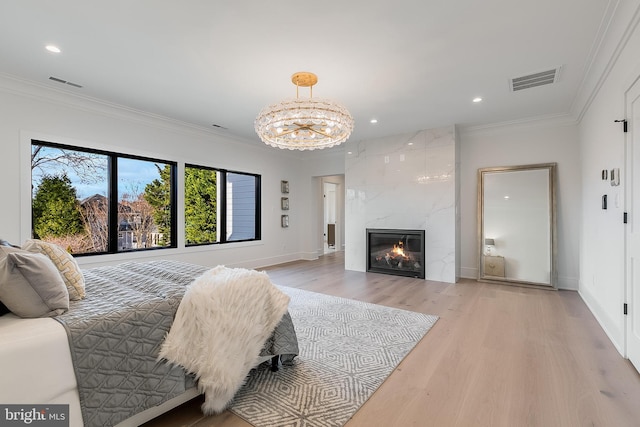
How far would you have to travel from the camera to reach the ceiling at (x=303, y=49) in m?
2.17

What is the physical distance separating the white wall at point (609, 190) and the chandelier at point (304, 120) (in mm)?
2264

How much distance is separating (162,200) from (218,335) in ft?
12.5

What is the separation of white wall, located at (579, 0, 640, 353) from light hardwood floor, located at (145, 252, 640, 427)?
0.27 meters

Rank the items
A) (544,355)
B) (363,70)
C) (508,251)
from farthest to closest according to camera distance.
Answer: (508,251), (363,70), (544,355)

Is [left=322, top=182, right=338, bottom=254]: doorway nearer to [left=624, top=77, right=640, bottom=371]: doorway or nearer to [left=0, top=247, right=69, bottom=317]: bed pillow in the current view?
[left=624, top=77, right=640, bottom=371]: doorway

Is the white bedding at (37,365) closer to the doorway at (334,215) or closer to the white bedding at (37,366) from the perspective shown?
the white bedding at (37,366)

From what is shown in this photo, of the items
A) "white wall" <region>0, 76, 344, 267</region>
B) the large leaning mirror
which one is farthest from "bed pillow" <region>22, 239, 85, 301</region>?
the large leaning mirror

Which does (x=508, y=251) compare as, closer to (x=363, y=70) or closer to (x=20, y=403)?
(x=363, y=70)

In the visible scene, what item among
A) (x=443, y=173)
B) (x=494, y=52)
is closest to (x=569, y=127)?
(x=443, y=173)

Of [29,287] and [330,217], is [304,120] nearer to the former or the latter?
[29,287]

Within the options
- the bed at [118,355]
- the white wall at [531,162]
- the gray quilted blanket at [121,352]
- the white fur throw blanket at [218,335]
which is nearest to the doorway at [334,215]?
the white wall at [531,162]

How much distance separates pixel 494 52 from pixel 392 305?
117 inches

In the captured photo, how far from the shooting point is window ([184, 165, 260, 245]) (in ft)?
16.9

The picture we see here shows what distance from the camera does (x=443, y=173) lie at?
5.01 metres
